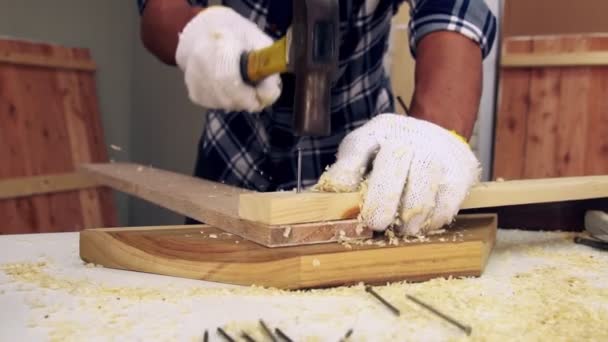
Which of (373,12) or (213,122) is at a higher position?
(373,12)

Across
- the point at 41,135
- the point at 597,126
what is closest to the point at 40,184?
the point at 41,135

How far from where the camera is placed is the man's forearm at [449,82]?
132 centimetres

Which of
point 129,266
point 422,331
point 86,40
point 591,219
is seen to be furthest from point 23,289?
point 86,40

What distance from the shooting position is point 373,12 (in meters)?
1.55

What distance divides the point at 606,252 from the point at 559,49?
7.93ft

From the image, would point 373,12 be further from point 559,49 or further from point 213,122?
point 559,49

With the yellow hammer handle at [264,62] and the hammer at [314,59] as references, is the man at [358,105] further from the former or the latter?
the hammer at [314,59]

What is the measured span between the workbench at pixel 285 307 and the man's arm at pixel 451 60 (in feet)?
1.19

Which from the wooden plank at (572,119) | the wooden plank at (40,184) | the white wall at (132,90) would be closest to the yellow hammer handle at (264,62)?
the wooden plank at (40,184)

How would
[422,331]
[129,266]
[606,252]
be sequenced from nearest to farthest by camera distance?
[422,331] < [129,266] < [606,252]

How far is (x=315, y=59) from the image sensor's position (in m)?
0.99

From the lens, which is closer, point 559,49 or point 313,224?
point 313,224

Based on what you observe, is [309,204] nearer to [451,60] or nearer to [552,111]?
[451,60]

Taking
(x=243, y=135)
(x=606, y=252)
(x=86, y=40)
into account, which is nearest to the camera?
(x=606, y=252)
